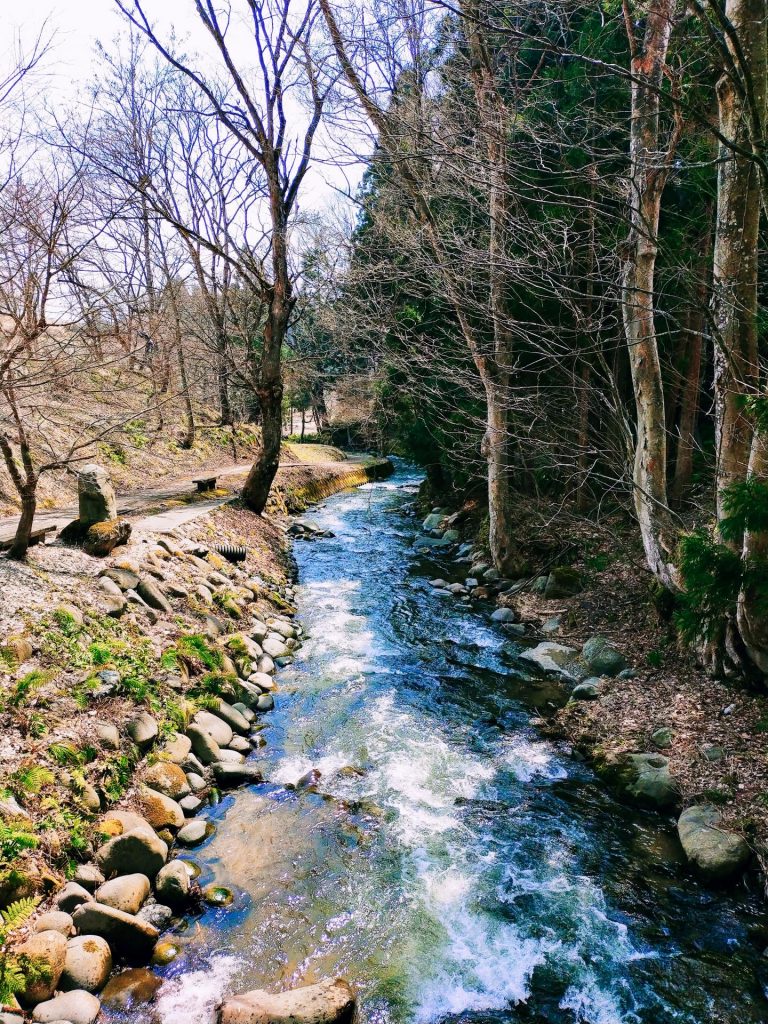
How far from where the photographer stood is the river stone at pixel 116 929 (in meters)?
3.62

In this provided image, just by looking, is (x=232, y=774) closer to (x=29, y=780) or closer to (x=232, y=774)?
(x=232, y=774)

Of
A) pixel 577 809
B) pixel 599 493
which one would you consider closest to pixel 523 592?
pixel 599 493

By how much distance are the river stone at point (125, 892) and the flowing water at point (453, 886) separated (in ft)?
1.35

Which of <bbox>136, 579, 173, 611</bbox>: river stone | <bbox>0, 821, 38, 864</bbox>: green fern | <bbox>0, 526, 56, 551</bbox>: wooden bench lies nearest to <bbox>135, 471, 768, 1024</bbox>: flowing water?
<bbox>0, 821, 38, 864</bbox>: green fern

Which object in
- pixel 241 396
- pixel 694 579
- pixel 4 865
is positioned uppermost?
pixel 241 396

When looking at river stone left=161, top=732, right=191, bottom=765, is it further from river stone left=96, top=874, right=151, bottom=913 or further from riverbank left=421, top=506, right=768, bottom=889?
riverbank left=421, top=506, right=768, bottom=889

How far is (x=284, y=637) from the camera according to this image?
831 cm

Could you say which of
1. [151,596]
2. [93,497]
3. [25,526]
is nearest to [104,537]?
[93,497]

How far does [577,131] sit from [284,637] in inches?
329

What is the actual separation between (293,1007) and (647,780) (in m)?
3.23

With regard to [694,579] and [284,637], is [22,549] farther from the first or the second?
[694,579]

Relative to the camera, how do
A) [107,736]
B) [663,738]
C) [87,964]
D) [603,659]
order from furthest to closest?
[603,659], [663,738], [107,736], [87,964]

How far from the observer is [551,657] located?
7449 millimetres

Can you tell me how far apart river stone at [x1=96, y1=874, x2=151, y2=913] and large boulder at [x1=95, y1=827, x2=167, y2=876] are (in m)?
0.09
